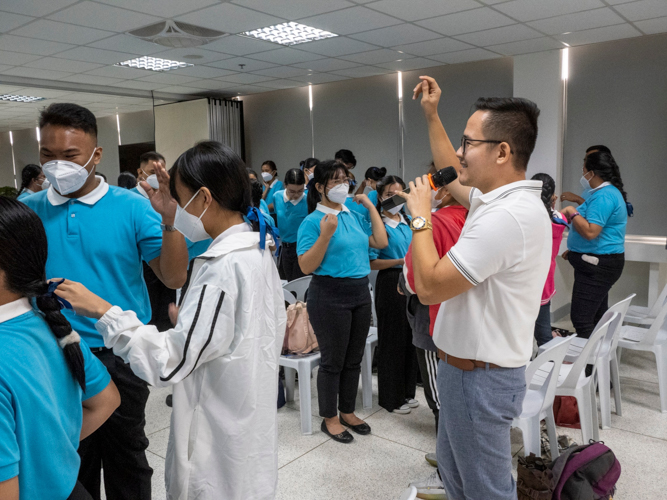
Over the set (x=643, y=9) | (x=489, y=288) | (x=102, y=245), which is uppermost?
(x=643, y=9)

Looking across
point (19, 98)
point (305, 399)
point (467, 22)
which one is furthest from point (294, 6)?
point (19, 98)

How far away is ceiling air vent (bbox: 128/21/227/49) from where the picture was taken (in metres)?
4.54

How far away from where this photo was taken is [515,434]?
9.51ft

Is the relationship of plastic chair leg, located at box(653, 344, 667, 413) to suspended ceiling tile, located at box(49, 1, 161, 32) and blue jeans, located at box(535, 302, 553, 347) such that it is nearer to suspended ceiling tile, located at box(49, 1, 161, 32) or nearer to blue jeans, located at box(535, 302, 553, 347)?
blue jeans, located at box(535, 302, 553, 347)

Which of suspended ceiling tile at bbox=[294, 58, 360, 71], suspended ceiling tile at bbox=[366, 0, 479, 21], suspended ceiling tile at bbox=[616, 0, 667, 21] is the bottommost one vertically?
suspended ceiling tile at bbox=[616, 0, 667, 21]

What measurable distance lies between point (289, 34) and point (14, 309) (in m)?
4.56

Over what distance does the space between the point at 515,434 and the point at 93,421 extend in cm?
245

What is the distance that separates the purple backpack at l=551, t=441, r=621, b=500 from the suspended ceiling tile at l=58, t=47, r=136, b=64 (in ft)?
18.2

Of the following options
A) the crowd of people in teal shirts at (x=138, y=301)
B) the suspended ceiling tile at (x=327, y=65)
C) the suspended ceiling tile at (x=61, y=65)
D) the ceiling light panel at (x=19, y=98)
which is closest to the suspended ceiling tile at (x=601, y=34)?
the suspended ceiling tile at (x=327, y=65)

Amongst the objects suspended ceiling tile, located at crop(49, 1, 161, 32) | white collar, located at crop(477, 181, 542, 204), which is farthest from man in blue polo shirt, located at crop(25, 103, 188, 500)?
suspended ceiling tile, located at crop(49, 1, 161, 32)

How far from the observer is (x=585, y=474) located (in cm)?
202

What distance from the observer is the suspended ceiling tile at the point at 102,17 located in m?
3.97

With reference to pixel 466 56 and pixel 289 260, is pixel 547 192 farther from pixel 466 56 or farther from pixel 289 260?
pixel 466 56

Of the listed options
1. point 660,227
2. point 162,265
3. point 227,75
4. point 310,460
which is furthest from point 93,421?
point 227,75
